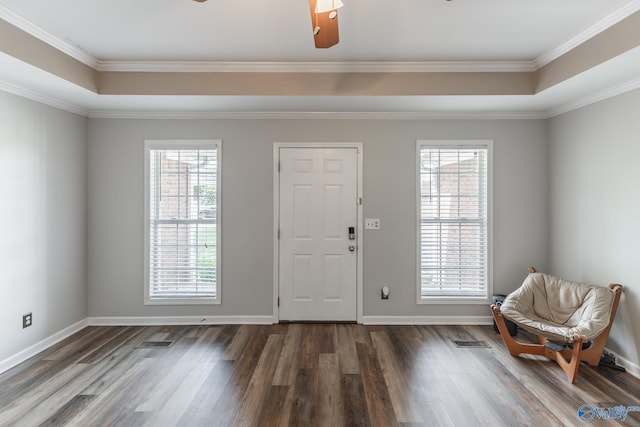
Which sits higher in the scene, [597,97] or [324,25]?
[597,97]

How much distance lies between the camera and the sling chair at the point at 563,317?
9.10 feet

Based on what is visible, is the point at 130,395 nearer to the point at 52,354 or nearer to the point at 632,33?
the point at 52,354

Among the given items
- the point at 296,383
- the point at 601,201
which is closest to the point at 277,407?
the point at 296,383

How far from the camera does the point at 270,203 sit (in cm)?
397

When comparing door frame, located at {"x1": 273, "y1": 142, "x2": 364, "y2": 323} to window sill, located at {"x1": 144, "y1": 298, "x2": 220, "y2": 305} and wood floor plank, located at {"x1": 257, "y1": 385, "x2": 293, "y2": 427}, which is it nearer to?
window sill, located at {"x1": 144, "y1": 298, "x2": 220, "y2": 305}

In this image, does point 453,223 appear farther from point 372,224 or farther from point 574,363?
point 574,363

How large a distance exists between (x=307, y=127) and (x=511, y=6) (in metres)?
2.24

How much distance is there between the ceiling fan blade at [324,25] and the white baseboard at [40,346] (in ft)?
12.0

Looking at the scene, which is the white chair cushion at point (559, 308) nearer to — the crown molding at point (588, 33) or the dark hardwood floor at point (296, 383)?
the dark hardwood floor at point (296, 383)

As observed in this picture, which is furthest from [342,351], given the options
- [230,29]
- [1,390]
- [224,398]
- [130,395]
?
[230,29]

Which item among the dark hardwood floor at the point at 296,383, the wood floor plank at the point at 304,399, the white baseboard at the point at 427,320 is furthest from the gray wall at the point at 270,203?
the wood floor plank at the point at 304,399

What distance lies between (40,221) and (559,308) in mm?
5065

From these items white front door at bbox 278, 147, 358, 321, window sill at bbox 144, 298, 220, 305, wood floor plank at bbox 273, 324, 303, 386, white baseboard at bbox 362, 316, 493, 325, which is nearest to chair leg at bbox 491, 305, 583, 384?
white baseboard at bbox 362, 316, 493, 325

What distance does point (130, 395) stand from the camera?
252cm
